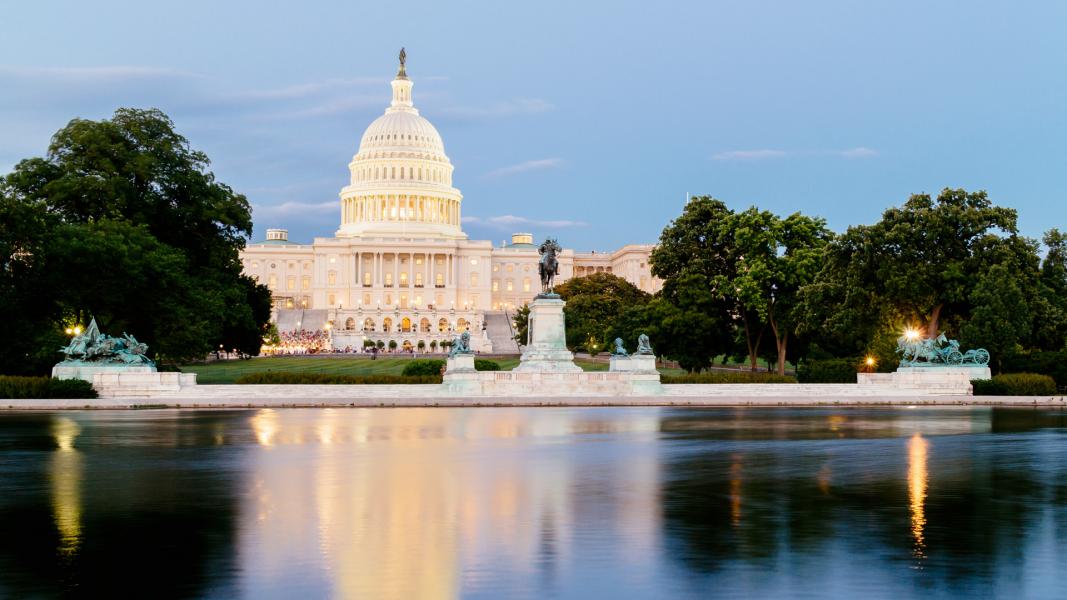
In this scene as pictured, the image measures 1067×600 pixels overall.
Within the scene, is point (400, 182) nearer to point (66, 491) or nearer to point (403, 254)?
point (403, 254)

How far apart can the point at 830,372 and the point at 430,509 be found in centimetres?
3739

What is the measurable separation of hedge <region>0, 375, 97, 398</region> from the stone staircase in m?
85.5

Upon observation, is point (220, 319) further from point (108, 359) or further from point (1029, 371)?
point (1029, 371)

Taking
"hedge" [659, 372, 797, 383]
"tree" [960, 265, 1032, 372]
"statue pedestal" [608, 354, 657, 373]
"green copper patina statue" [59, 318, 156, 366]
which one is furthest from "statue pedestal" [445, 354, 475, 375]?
"tree" [960, 265, 1032, 372]

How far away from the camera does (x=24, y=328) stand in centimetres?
4384

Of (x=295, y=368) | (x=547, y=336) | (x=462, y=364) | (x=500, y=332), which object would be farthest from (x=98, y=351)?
(x=500, y=332)

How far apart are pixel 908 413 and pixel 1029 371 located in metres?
17.2

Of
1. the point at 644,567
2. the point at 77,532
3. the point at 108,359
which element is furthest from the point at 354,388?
the point at 644,567

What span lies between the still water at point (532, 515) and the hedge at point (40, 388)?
1382 cm

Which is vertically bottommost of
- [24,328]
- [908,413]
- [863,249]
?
[908,413]

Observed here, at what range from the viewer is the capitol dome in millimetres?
180250

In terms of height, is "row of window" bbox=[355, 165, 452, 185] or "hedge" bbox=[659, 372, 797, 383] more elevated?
"row of window" bbox=[355, 165, 452, 185]

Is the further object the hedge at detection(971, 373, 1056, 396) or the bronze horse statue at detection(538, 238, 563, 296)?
the bronze horse statue at detection(538, 238, 563, 296)

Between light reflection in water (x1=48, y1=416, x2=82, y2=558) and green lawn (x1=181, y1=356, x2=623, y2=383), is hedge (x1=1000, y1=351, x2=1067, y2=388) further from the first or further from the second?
light reflection in water (x1=48, y1=416, x2=82, y2=558)
